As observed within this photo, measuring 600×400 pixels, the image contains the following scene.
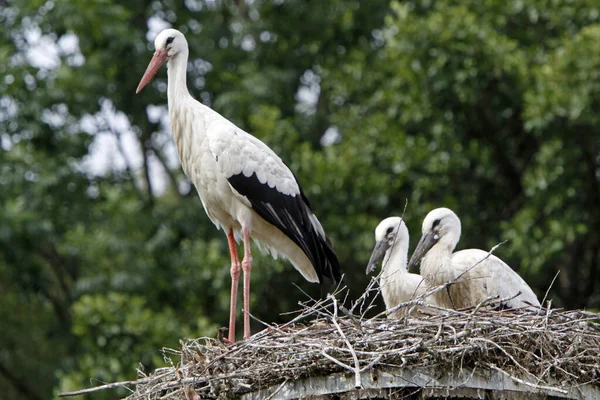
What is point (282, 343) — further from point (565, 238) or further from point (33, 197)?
point (33, 197)

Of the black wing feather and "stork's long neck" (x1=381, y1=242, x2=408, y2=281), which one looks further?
"stork's long neck" (x1=381, y1=242, x2=408, y2=281)

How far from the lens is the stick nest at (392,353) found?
5.43 m

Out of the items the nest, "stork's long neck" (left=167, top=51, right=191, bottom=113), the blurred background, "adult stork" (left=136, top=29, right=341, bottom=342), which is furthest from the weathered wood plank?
the blurred background

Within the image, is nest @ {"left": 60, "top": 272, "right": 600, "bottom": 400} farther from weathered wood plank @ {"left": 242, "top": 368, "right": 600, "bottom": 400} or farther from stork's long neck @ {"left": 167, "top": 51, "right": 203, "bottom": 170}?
stork's long neck @ {"left": 167, "top": 51, "right": 203, "bottom": 170}

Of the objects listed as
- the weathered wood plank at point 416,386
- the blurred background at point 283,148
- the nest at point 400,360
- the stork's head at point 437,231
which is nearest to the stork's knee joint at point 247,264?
the stork's head at point 437,231

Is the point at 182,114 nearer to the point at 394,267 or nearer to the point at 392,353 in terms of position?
the point at 394,267

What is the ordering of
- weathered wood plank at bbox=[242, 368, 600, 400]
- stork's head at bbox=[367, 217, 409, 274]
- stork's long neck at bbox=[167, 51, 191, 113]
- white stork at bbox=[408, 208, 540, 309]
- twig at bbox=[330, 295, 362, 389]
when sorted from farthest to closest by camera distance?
stork's head at bbox=[367, 217, 409, 274] < stork's long neck at bbox=[167, 51, 191, 113] < white stork at bbox=[408, 208, 540, 309] < weathered wood plank at bbox=[242, 368, 600, 400] < twig at bbox=[330, 295, 362, 389]

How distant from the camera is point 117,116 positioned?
1554 cm

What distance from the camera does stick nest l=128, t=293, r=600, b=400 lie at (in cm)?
543

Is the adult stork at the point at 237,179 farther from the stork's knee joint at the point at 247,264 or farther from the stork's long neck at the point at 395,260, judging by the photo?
the stork's long neck at the point at 395,260

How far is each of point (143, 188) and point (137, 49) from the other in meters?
2.41

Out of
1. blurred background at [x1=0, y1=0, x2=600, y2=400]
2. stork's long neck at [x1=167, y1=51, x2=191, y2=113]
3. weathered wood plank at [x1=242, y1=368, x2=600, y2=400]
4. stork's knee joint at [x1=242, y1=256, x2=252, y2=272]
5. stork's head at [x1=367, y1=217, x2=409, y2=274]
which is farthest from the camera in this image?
blurred background at [x1=0, y1=0, x2=600, y2=400]

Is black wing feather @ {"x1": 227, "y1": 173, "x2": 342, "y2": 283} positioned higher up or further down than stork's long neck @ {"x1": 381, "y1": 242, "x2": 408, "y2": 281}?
higher up

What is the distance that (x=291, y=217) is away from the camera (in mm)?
7656
